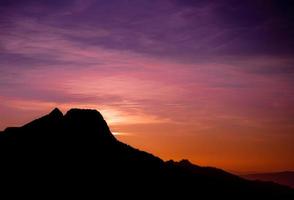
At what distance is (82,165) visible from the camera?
11800 centimetres

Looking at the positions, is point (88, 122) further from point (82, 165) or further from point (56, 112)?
point (82, 165)

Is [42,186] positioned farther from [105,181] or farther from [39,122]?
[39,122]

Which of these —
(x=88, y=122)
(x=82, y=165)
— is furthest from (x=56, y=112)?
(x=82, y=165)

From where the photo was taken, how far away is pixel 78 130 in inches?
5320

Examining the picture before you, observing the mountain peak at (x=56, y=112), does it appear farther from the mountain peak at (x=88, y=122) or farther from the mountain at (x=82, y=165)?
the mountain peak at (x=88, y=122)

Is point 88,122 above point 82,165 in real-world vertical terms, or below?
above

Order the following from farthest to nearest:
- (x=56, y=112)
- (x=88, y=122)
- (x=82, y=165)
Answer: (x=88, y=122)
(x=56, y=112)
(x=82, y=165)

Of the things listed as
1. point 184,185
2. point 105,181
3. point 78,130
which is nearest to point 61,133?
point 78,130

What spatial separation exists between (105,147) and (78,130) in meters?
10.9

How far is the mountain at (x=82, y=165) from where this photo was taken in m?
104

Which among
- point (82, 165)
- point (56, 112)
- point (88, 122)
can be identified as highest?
point (56, 112)

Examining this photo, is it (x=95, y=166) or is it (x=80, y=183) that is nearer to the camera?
(x=80, y=183)

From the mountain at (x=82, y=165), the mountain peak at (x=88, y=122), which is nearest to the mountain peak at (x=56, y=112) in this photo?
the mountain at (x=82, y=165)

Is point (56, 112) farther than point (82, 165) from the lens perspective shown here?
Yes
